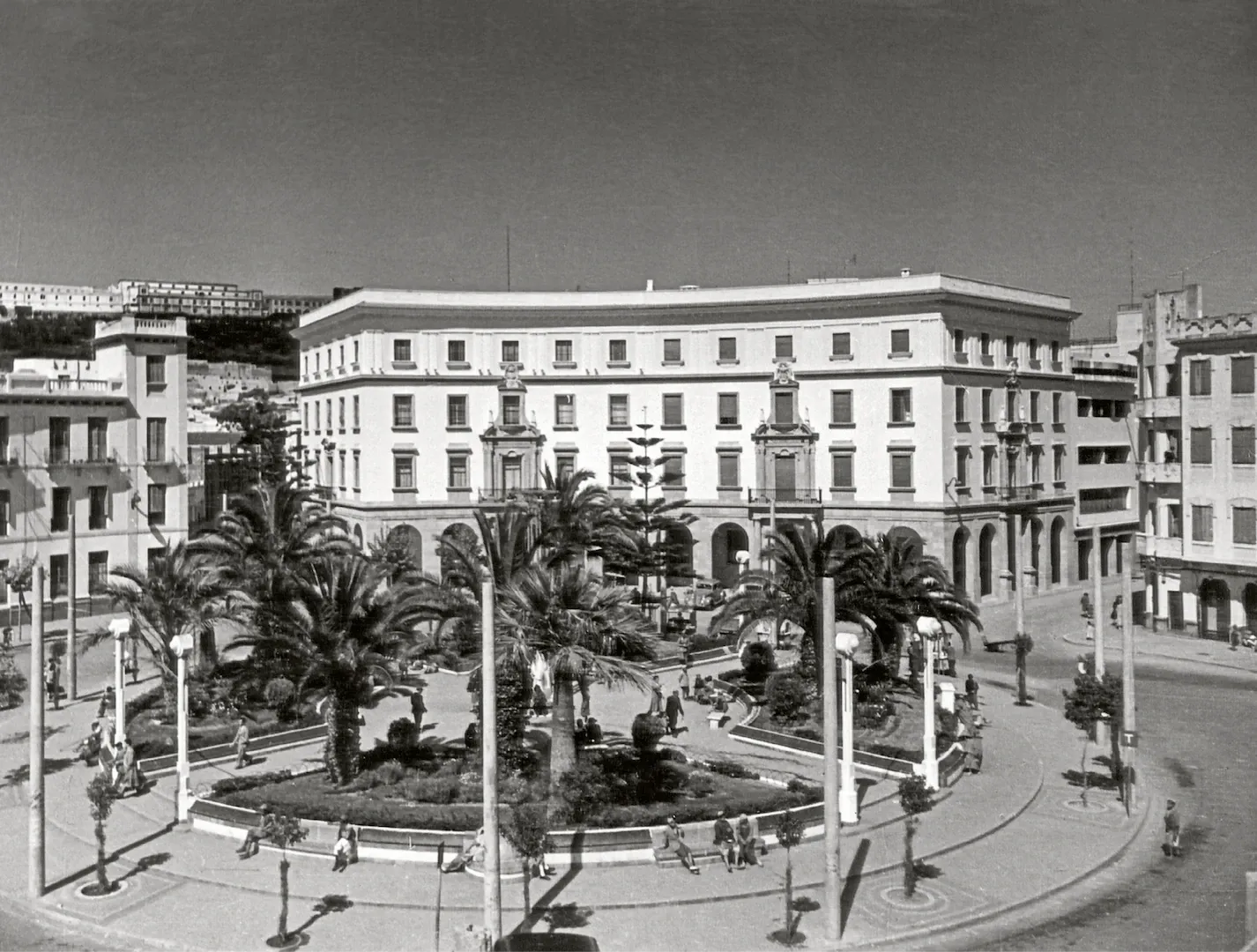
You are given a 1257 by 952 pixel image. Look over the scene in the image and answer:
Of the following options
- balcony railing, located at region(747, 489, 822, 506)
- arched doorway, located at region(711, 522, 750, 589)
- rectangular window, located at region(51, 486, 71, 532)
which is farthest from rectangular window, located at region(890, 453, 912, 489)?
rectangular window, located at region(51, 486, 71, 532)

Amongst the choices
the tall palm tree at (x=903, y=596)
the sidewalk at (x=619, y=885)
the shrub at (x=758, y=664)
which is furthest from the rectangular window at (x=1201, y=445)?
the sidewalk at (x=619, y=885)

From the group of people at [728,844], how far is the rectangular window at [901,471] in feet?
125

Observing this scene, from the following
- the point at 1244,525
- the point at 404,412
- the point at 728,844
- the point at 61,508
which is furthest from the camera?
the point at 404,412

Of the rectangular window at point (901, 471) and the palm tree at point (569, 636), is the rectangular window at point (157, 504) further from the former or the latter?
the palm tree at point (569, 636)

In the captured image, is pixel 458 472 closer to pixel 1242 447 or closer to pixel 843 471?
pixel 843 471

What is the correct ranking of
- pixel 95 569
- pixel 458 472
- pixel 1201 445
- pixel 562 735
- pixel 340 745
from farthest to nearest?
1. pixel 458 472
2. pixel 95 569
3. pixel 1201 445
4. pixel 340 745
5. pixel 562 735

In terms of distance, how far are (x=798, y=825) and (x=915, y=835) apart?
342cm

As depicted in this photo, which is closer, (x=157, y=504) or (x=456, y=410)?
(x=157, y=504)

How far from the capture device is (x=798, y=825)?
2028cm

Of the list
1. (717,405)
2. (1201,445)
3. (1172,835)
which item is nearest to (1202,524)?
(1201,445)

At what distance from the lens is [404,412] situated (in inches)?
2405

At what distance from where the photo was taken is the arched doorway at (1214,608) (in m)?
46.1

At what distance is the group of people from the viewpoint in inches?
805

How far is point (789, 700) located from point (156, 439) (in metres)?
36.8
